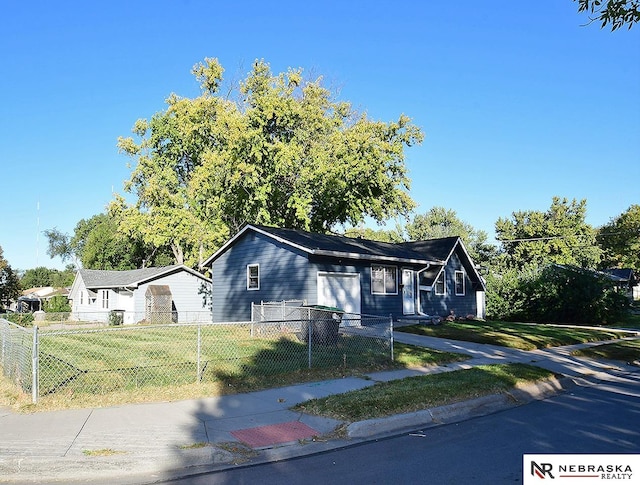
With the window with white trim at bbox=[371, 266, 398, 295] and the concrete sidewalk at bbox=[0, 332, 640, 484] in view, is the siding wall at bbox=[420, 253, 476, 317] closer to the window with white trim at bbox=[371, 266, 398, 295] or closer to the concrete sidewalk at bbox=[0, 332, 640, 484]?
the window with white trim at bbox=[371, 266, 398, 295]

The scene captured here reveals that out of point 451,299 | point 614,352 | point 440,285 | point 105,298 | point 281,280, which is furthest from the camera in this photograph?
point 105,298

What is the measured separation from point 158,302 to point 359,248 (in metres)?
17.1

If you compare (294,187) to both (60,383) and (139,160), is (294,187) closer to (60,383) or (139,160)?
(139,160)

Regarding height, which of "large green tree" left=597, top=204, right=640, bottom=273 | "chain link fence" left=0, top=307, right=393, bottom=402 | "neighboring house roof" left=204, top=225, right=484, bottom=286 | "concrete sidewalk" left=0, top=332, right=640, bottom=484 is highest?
"large green tree" left=597, top=204, right=640, bottom=273

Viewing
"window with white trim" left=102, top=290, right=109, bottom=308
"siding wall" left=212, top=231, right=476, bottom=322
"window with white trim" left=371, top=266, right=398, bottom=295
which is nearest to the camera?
"siding wall" left=212, top=231, right=476, bottom=322

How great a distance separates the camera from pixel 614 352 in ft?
53.6

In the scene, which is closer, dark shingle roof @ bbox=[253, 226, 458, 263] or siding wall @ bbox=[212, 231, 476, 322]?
siding wall @ bbox=[212, 231, 476, 322]

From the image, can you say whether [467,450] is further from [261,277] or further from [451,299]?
[451,299]

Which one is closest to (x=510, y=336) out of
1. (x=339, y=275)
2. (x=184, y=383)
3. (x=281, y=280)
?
(x=339, y=275)

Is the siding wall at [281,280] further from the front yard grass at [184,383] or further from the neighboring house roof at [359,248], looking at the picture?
the front yard grass at [184,383]

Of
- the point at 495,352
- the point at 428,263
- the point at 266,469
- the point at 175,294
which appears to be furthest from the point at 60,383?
the point at 175,294

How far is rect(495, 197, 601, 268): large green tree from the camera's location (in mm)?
62159

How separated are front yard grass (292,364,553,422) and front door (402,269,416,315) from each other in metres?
13.4

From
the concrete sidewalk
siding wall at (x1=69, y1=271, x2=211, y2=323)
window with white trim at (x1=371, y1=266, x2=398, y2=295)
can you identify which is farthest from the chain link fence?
siding wall at (x1=69, y1=271, x2=211, y2=323)
